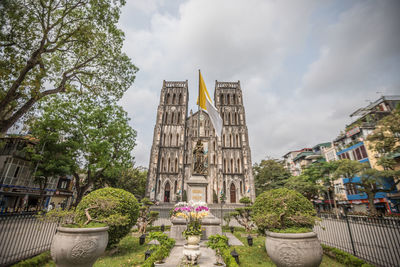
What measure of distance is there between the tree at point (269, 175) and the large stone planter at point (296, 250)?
1098 inches

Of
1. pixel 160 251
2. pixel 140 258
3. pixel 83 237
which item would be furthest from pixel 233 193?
pixel 83 237

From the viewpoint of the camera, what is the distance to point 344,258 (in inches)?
203

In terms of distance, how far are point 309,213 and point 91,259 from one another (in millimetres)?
5549

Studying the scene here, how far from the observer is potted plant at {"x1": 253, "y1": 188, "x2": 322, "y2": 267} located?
3459mm

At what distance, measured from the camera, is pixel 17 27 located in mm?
7051

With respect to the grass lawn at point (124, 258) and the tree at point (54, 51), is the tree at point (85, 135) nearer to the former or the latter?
the tree at point (54, 51)

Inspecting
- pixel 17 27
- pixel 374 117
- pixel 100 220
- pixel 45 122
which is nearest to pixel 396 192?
pixel 374 117

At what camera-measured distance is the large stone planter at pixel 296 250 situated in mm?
3422

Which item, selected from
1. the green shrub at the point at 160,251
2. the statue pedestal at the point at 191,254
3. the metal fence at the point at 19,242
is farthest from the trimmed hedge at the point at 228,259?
the metal fence at the point at 19,242

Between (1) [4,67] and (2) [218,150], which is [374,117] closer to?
(2) [218,150]

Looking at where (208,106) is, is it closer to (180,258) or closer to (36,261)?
(180,258)

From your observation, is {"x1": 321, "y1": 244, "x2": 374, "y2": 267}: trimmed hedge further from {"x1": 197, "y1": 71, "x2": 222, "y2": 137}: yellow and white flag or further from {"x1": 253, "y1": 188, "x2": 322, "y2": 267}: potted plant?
Answer: {"x1": 197, "y1": 71, "x2": 222, "y2": 137}: yellow and white flag

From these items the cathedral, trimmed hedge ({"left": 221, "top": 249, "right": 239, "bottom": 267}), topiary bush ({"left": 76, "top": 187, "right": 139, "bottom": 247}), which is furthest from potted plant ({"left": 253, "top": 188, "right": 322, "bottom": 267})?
the cathedral

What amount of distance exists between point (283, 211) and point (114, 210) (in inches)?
193
